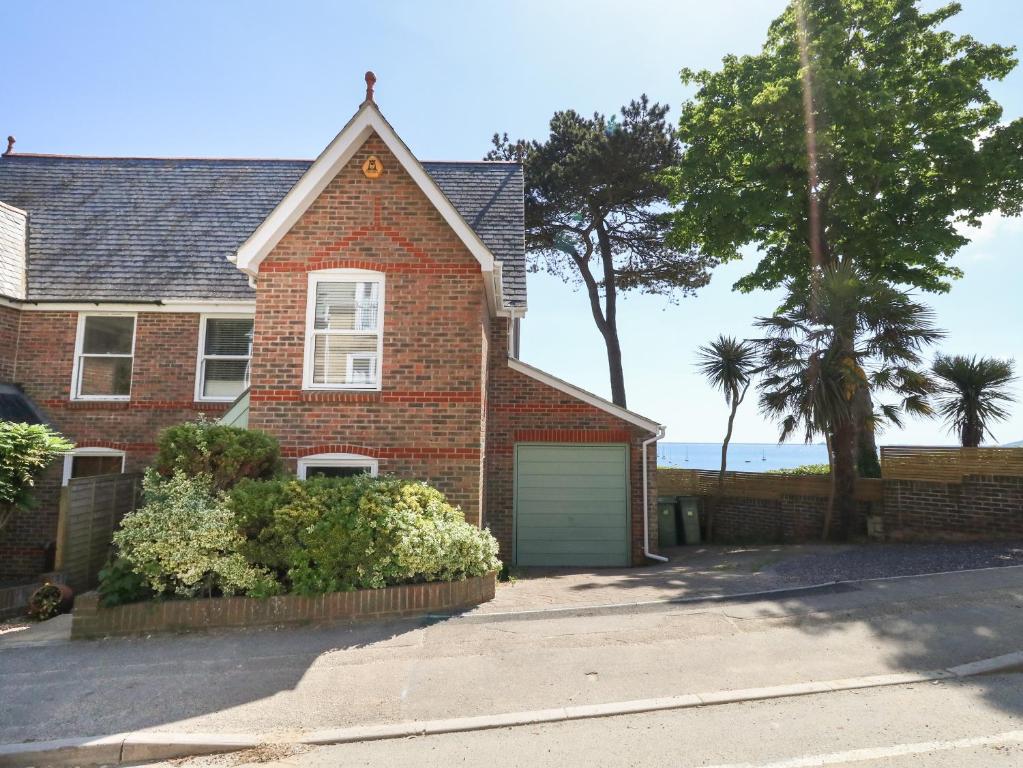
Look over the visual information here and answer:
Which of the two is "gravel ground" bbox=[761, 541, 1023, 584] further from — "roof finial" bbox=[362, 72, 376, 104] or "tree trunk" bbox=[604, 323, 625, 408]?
"tree trunk" bbox=[604, 323, 625, 408]

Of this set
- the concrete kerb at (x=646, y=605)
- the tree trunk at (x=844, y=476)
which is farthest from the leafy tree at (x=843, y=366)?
the concrete kerb at (x=646, y=605)

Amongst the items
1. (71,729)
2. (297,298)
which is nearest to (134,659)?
(71,729)

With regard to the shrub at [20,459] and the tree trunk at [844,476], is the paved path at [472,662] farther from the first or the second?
the tree trunk at [844,476]

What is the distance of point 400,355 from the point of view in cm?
935

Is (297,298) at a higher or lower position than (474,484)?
higher

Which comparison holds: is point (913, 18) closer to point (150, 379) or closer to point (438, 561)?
point (438, 561)

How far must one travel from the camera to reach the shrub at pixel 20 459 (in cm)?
900

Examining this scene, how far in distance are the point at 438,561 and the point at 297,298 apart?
4764 millimetres

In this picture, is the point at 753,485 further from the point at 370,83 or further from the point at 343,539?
the point at 370,83

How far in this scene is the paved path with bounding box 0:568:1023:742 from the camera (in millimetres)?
4828

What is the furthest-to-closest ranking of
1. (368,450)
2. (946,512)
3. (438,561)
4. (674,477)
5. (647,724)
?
(674,477)
(946,512)
(368,450)
(438,561)
(647,724)

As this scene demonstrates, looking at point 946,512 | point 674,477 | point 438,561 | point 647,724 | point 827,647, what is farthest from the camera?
point 674,477

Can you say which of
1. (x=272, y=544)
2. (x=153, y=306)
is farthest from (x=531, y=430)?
(x=153, y=306)

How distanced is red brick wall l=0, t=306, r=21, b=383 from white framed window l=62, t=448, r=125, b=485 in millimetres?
1973
